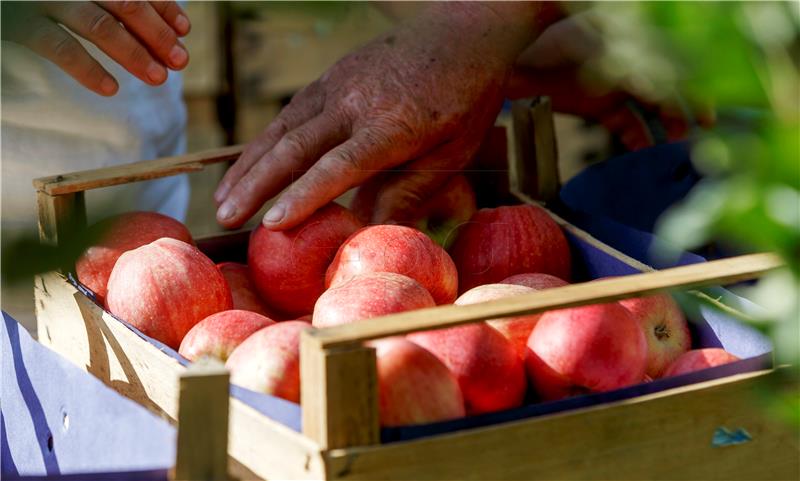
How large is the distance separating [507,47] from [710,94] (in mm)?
1269

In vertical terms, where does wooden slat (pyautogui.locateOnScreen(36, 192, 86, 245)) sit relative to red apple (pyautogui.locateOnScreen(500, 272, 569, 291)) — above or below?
above

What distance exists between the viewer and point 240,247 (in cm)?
139

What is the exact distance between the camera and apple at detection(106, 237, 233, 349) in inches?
41.3

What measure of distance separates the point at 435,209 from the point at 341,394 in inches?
27.7

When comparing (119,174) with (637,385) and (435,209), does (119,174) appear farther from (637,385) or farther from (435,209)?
(637,385)

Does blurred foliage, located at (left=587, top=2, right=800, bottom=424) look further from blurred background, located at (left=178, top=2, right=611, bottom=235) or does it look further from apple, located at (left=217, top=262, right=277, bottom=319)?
blurred background, located at (left=178, top=2, right=611, bottom=235)

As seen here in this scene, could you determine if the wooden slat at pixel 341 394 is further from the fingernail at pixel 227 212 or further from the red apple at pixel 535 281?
the fingernail at pixel 227 212

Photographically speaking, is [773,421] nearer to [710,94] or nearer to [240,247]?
[710,94]

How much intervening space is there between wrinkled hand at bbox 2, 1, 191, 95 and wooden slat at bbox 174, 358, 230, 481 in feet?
2.45

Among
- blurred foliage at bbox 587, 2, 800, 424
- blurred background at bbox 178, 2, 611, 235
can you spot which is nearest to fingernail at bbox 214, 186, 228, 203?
blurred foliage at bbox 587, 2, 800, 424

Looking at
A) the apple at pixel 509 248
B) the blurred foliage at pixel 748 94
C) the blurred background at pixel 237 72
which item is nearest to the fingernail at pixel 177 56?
the apple at pixel 509 248

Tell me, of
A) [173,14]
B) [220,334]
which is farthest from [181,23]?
[220,334]

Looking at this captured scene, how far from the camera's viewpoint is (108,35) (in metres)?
1.26

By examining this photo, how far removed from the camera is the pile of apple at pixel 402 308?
83 cm
